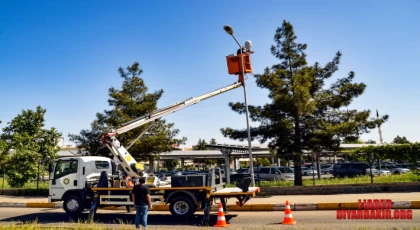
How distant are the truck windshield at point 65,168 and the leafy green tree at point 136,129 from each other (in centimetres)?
813

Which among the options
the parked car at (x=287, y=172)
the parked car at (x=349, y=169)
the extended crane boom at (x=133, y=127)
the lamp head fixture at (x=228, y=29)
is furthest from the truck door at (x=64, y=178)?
the parked car at (x=349, y=169)

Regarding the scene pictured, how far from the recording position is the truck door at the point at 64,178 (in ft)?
40.2

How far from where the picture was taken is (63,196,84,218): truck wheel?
1195 cm

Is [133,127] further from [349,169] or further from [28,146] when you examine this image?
[349,169]

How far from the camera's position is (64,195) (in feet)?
40.0

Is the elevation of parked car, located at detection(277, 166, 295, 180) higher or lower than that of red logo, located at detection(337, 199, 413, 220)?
higher

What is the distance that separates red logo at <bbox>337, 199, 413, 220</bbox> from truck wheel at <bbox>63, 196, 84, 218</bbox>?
9189mm

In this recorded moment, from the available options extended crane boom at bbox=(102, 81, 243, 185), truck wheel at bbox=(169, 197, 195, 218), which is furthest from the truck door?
truck wheel at bbox=(169, 197, 195, 218)

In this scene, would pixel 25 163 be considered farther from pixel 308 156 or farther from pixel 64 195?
pixel 308 156

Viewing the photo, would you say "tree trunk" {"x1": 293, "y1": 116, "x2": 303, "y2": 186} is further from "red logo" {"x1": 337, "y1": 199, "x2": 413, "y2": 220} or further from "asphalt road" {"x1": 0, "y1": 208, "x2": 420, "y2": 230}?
"asphalt road" {"x1": 0, "y1": 208, "x2": 420, "y2": 230}

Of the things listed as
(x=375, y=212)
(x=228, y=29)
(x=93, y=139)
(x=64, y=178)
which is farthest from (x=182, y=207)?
(x=93, y=139)

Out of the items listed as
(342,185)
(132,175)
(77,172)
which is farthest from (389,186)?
(77,172)

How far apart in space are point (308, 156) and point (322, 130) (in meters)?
1.76

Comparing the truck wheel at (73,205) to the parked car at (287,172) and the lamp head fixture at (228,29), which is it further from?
the parked car at (287,172)
